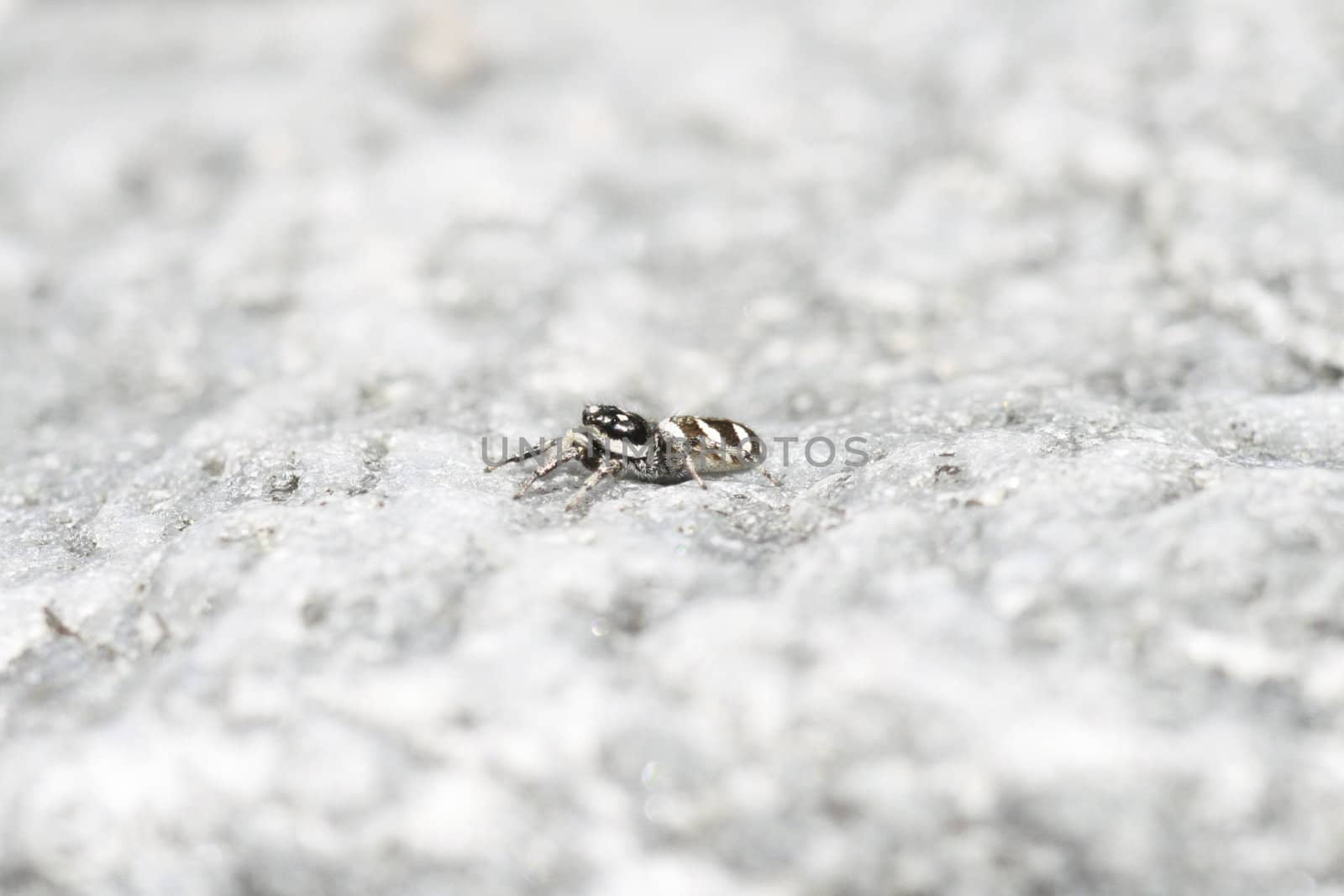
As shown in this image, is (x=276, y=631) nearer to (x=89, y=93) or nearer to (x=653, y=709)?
(x=653, y=709)

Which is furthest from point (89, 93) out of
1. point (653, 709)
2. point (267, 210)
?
point (653, 709)

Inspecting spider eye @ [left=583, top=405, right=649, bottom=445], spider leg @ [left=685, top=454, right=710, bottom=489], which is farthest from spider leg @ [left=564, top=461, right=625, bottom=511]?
spider leg @ [left=685, top=454, right=710, bottom=489]

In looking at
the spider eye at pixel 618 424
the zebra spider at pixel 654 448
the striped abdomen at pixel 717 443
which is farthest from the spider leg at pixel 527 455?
the striped abdomen at pixel 717 443

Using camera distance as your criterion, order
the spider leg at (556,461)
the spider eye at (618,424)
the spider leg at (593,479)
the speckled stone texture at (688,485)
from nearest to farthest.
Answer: the speckled stone texture at (688,485), the spider leg at (593,479), the spider leg at (556,461), the spider eye at (618,424)

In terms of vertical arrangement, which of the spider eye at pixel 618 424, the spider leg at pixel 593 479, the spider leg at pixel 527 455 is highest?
the spider eye at pixel 618 424

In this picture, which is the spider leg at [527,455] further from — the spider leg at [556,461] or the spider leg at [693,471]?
the spider leg at [693,471]

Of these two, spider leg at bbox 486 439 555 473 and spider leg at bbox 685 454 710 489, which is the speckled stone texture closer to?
spider leg at bbox 486 439 555 473

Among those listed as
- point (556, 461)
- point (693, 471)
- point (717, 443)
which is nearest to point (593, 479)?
point (556, 461)
